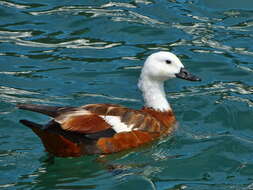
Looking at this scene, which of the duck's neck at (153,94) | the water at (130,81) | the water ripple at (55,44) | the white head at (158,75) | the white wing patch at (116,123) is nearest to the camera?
the water at (130,81)

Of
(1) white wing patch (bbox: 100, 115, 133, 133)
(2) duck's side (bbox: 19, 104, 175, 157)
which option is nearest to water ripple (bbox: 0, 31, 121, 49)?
(2) duck's side (bbox: 19, 104, 175, 157)

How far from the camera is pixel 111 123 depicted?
390 inches

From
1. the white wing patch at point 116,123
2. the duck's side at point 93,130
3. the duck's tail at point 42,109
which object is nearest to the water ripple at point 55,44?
the duck's side at point 93,130

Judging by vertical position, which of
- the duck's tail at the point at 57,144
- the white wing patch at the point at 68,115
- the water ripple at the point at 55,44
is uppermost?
the water ripple at the point at 55,44

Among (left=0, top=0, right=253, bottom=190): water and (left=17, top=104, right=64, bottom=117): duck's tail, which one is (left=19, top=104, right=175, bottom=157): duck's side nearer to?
(left=17, top=104, right=64, bottom=117): duck's tail

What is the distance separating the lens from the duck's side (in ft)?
31.2

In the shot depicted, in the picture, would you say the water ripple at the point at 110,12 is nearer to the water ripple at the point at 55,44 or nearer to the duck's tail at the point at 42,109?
the water ripple at the point at 55,44

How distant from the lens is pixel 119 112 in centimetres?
1008

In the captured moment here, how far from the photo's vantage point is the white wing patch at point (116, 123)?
9.90 meters

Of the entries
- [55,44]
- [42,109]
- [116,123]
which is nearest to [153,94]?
[116,123]

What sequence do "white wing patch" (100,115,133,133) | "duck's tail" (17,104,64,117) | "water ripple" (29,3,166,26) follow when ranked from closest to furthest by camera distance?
"duck's tail" (17,104,64,117)
"white wing patch" (100,115,133,133)
"water ripple" (29,3,166,26)

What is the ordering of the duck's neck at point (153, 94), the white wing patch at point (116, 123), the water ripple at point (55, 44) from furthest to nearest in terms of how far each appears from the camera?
the water ripple at point (55, 44)
the duck's neck at point (153, 94)
the white wing patch at point (116, 123)

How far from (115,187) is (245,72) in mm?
4185

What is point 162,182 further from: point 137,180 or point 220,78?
point 220,78
